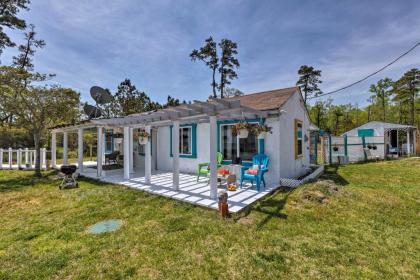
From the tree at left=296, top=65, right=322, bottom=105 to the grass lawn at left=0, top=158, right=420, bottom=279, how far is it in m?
21.1

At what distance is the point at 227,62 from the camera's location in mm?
21422

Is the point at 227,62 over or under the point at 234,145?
over

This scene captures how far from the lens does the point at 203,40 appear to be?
20891 millimetres

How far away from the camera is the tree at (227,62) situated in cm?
2112

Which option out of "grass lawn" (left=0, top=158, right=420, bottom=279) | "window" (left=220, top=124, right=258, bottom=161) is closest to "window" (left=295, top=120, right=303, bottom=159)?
"window" (left=220, top=124, right=258, bottom=161)

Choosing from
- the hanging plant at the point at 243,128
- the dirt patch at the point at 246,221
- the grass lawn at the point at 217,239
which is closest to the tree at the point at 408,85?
the grass lawn at the point at 217,239

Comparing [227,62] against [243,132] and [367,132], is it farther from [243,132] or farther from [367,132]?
[243,132]

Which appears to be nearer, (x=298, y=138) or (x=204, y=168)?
(x=204, y=168)

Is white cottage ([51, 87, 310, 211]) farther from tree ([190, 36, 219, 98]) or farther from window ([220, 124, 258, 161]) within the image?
tree ([190, 36, 219, 98])

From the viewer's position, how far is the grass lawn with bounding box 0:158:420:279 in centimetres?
261

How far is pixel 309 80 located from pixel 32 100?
2583 cm

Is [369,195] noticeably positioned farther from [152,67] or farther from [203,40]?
[203,40]

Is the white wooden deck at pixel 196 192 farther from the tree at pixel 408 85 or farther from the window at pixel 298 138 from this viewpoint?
the tree at pixel 408 85

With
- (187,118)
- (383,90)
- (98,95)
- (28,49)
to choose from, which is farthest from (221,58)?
(383,90)
